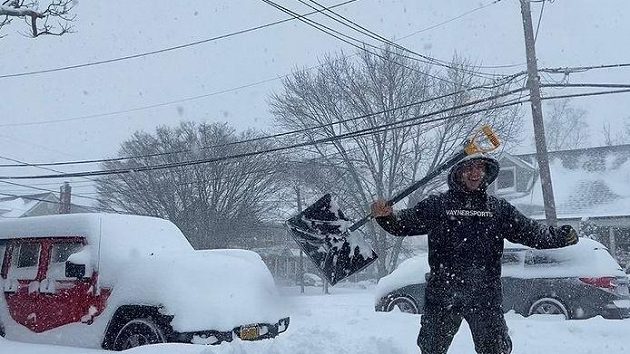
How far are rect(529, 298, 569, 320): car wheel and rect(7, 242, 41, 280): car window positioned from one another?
6.81 meters

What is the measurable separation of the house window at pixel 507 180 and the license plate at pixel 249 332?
2388cm

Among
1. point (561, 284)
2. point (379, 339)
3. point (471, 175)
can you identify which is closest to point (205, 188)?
point (561, 284)

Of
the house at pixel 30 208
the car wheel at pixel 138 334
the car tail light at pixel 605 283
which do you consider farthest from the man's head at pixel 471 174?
the house at pixel 30 208

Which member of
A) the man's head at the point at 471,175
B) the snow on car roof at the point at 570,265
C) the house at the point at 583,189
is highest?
the house at the point at 583,189

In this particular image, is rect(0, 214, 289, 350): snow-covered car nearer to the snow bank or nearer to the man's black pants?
the man's black pants

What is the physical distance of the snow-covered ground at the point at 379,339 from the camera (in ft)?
15.9

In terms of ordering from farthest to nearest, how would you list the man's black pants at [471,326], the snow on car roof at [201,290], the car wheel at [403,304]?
the car wheel at [403,304]
the snow on car roof at [201,290]
the man's black pants at [471,326]

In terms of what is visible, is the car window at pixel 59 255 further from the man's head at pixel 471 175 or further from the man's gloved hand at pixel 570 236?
the man's gloved hand at pixel 570 236

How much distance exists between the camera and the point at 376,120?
76.8 feet

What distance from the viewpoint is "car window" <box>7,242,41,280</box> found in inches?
254

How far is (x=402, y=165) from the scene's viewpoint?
23.7 m

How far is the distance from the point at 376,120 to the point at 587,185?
35.5 feet

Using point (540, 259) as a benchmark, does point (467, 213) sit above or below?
above

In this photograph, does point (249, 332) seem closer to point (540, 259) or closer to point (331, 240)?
point (331, 240)
